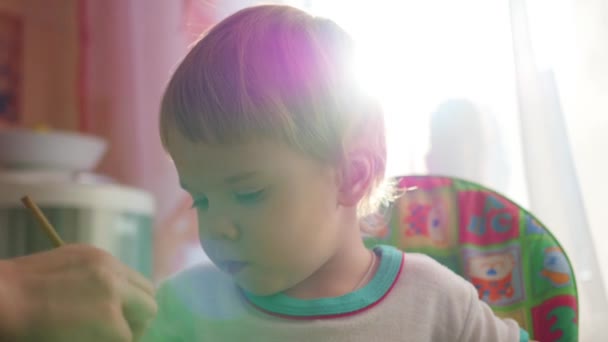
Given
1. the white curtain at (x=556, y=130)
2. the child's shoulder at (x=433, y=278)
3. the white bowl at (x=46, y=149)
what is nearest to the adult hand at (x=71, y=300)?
the child's shoulder at (x=433, y=278)

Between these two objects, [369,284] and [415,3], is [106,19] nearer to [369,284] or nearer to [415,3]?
[415,3]

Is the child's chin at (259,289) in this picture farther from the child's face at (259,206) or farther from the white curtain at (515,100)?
the white curtain at (515,100)

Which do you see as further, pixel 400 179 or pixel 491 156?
pixel 491 156

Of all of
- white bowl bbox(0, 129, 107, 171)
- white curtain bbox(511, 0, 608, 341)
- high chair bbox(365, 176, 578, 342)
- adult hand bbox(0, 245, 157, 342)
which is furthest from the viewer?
white bowl bbox(0, 129, 107, 171)

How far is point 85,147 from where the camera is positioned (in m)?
1.25

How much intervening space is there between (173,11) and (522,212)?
0.56 metres

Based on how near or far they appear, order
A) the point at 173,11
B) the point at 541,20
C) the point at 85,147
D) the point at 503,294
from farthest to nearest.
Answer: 1. the point at 85,147
2. the point at 173,11
3. the point at 541,20
4. the point at 503,294

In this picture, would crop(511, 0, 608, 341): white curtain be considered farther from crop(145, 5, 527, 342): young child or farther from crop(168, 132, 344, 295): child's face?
crop(168, 132, 344, 295): child's face

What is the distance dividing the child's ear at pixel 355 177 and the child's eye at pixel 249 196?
0.06 meters

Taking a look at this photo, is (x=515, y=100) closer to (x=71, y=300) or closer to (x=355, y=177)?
(x=355, y=177)

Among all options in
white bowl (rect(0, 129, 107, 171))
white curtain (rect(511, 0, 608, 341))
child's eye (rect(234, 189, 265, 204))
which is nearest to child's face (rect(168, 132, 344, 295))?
child's eye (rect(234, 189, 265, 204))

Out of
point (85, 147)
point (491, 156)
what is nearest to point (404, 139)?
point (491, 156)

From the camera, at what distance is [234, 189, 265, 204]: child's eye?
0.38 metres

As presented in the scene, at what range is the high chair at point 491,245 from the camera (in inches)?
19.2
